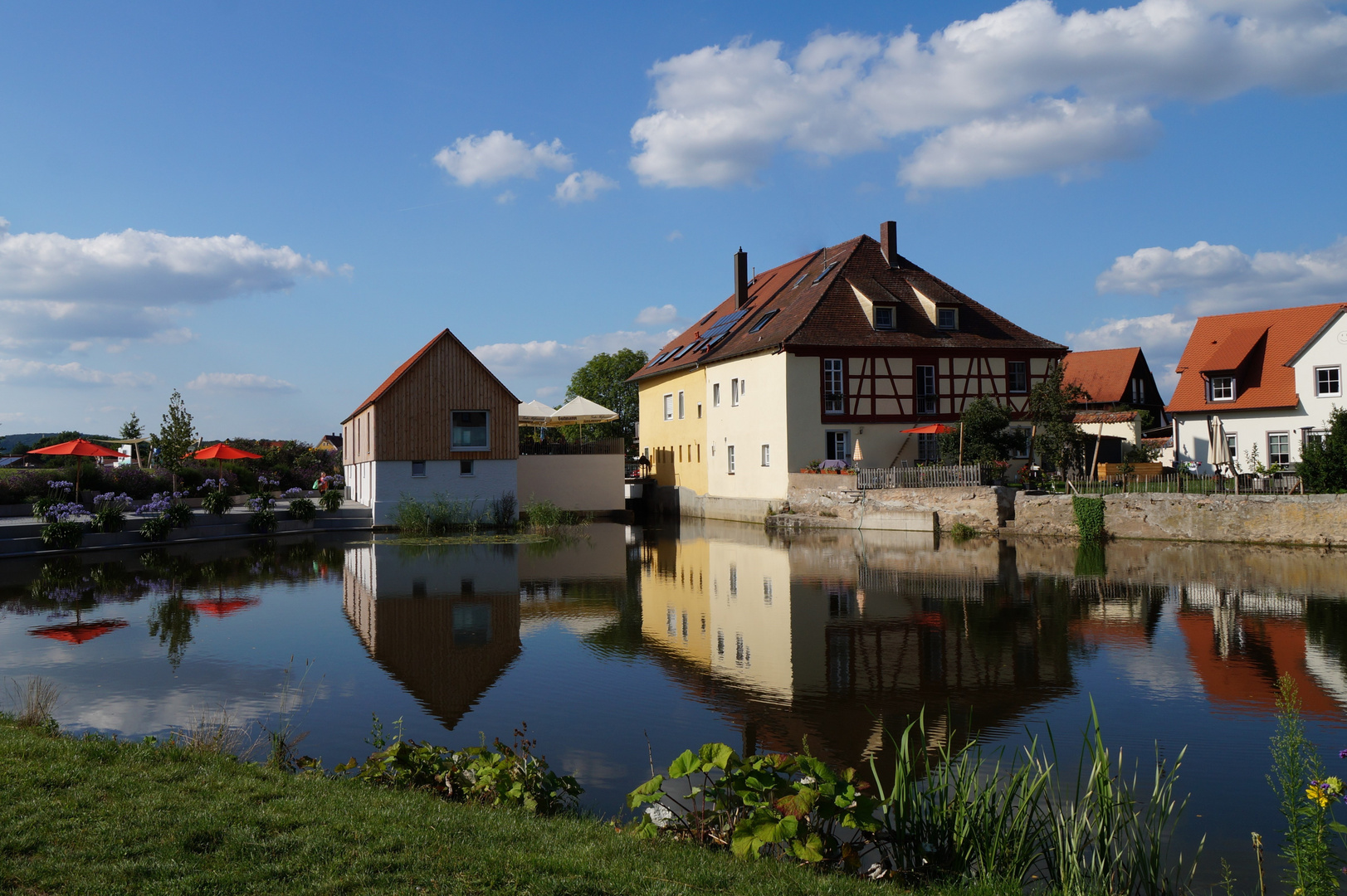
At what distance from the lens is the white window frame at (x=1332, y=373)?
105 ft

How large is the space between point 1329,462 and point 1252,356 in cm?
1492

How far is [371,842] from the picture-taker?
4.73m

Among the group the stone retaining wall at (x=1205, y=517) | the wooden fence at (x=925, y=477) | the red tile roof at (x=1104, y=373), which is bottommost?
the stone retaining wall at (x=1205, y=517)

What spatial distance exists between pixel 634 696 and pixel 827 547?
1525 centimetres

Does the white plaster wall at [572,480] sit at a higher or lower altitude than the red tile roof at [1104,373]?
lower

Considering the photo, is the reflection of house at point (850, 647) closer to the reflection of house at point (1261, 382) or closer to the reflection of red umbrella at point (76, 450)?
the reflection of red umbrella at point (76, 450)

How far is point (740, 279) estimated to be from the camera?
43.0 m

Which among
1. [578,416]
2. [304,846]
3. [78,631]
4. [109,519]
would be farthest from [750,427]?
[304,846]

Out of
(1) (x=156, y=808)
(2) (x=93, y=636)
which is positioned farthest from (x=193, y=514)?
(1) (x=156, y=808)

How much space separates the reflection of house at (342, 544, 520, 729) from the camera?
33.1ft

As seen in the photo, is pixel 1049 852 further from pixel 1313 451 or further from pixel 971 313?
pixel 971 313

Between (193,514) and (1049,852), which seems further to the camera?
(193,514)

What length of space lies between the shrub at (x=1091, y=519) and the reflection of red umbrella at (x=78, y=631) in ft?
71.3

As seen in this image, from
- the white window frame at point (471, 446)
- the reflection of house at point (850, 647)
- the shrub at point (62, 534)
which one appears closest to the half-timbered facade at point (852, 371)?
the white window frame at point (471, 446)
